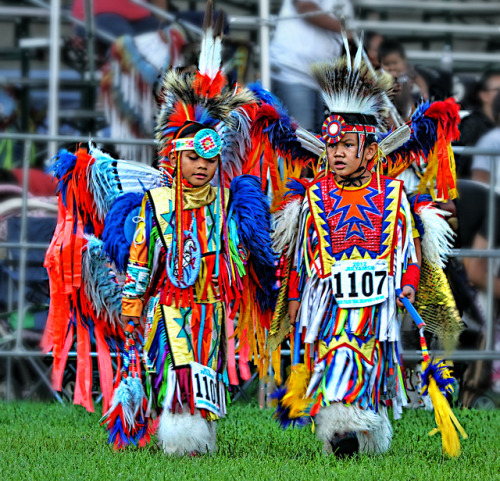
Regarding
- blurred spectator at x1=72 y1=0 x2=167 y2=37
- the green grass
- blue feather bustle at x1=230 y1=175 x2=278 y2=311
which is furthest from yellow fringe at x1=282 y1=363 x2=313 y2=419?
blurred spectator at x1=72 y1=0 x2=167 y2=37

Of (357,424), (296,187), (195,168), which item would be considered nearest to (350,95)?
(296,187)

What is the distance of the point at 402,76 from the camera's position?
6461mm

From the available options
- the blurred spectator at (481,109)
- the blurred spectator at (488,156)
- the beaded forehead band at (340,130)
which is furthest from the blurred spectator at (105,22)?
the beaded forehead band at (340,130)

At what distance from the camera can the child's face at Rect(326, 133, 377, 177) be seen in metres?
4.55

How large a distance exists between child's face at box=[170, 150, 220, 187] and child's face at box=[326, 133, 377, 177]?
53 cm

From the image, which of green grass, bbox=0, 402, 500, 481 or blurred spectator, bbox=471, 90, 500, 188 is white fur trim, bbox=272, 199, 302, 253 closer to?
green grass, bbox=0, 402, 500, 481

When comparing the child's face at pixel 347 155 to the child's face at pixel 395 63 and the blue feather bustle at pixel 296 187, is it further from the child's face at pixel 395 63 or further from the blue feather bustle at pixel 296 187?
the child's face at pixel 395 63

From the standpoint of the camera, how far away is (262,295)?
4855 millimetres

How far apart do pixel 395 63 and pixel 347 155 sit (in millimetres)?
2243

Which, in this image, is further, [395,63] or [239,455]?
[395,63]

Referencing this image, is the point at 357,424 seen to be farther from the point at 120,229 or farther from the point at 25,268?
the point at 25,268

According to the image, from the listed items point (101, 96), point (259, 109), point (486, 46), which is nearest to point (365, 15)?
point (486, 46)

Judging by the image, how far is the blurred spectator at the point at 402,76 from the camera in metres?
6.32

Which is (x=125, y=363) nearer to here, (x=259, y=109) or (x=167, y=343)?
(x=167, y=343)
